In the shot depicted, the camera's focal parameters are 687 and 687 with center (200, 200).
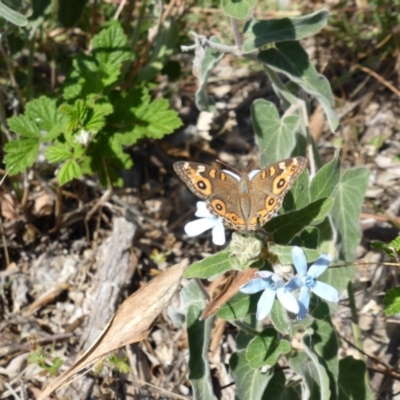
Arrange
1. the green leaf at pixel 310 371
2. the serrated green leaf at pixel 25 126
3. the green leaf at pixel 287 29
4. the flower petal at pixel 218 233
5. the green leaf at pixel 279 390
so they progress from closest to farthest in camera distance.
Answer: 1. the flower petal at pixel 218 233
2. the green leaf at pixel 310 371
3. the green leaf at pixel 279 390
4. the green leaf at pixel 287 29
5. the serrated green leaf at pixel 25 126

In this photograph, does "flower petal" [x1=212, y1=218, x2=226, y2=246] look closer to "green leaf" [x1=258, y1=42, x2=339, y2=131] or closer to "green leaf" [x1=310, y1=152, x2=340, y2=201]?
"green leaf" [x1=310, y1=152, x2=340, y2=201]

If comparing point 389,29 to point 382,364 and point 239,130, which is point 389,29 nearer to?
point 239,130

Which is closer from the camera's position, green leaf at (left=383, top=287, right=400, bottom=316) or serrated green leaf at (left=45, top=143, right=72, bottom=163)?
green leaf at (left=383, top=287, right=400, bottom=316)

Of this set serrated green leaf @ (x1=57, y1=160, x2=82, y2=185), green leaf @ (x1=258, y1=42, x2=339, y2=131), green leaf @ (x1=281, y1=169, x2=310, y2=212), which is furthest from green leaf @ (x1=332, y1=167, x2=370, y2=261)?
serrated green leaf @ (x1=57, y1=160, x2=82, y2=185)

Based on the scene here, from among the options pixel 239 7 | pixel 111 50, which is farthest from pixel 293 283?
pixel 111 50

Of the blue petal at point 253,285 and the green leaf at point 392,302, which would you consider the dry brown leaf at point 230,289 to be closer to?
the blue petal at point 253,285

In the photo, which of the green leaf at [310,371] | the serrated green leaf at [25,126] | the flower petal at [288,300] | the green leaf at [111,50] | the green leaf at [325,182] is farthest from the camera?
the green leaf at [111,50]

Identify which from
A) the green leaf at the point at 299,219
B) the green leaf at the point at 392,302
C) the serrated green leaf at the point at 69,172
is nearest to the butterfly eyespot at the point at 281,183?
the green leaf at the point at 299,219
